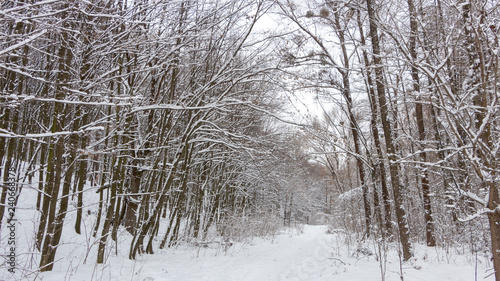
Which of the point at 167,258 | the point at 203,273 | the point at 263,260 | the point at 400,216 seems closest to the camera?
the point at 203,273

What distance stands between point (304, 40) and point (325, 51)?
2.33 ft

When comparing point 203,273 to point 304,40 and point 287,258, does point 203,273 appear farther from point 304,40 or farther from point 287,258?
point 304,40

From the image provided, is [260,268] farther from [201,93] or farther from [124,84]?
[124,84]

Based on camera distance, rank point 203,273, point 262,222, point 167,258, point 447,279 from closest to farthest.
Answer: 1. point 447,279
2. point 203,273
3. point 167,258
4. point 262,222

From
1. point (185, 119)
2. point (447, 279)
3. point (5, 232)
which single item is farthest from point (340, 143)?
point (5, 232)

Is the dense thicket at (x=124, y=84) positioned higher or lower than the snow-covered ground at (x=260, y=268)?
higher

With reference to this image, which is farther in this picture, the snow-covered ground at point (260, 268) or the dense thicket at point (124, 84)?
the snow-covered ground at point (260, 268)

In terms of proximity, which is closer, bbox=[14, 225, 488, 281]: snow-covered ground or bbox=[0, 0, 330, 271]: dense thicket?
bbox=[0, 0, 330, 271]: dense thicket

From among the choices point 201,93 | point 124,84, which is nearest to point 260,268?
point 201,93

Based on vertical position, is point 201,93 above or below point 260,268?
above

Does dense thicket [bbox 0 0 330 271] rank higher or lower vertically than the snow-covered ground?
higher

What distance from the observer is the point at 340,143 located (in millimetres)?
6797

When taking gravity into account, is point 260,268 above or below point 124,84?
below

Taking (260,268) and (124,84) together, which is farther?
(260,268)
